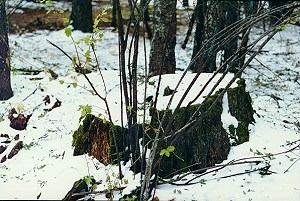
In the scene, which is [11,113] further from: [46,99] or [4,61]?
[4,61]

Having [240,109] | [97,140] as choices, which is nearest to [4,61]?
[97,140]

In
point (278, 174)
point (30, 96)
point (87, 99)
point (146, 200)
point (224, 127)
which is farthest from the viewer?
point (30, 96)

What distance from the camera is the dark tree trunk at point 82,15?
40.6ft

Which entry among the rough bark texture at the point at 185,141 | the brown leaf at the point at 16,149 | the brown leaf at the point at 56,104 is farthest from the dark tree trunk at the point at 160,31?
the brown leaf at the point at 16,149

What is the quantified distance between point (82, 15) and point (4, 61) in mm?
6786

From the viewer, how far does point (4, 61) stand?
614cm

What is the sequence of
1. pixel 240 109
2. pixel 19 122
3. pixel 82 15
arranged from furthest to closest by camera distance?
pixel 82 15 < pixel 19 122 < pixel 240 109

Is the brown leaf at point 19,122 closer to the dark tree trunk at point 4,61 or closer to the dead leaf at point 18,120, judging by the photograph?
the dead leaf at point 18,120

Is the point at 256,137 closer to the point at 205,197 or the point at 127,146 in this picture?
the point at 205,197

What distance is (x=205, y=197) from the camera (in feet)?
11.6

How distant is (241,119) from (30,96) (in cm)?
366

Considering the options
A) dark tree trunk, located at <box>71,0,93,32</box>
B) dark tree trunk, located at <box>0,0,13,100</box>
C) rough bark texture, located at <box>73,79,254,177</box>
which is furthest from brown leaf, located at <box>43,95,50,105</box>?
dark tree trunk, located at <box>71,0,93,32</box>

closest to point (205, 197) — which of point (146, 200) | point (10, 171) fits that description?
point (146, 200)

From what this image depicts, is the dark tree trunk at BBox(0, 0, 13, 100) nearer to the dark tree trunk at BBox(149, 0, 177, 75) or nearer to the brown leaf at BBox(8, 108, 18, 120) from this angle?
the brown leaf at BBox(8, 108, 18, 120)
